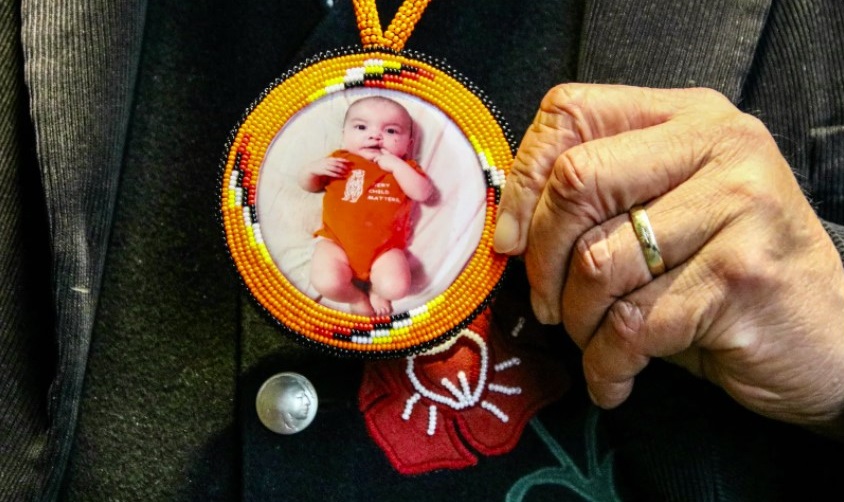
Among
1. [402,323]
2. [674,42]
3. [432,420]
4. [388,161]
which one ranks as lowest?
[432,420]

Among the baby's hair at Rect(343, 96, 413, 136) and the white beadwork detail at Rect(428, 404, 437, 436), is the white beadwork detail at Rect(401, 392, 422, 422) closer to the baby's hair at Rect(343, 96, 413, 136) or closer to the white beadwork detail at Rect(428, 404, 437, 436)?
the white beadwork detail at Rect(428, 404, 437, 436)

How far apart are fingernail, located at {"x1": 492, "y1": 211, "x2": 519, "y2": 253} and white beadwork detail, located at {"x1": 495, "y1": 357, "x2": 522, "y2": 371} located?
14 centimetres

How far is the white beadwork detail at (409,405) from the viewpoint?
770 millimetres

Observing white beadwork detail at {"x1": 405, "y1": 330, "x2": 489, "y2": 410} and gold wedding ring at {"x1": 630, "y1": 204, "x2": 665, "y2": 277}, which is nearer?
Answer: gold wedding ring at {"x1": 630, "y1": 204, "x2": 665, "y2": 277}

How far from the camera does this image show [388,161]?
724mm

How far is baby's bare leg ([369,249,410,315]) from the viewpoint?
719mm

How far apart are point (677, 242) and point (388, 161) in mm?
262

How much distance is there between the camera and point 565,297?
707 mm

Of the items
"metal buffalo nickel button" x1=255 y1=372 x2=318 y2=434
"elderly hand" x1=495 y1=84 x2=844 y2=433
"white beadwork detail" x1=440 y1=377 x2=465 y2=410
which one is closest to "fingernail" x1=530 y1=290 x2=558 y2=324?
"elderly hand" x1=495 y1=84 x2=844 y2=433

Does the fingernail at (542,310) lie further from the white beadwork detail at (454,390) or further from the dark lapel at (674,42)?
the dark lapel at (674,42)

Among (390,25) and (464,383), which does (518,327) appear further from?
(390,25)

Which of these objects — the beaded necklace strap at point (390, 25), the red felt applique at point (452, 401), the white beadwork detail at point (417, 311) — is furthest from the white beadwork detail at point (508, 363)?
the beaded necklace strap at point (390, 25)

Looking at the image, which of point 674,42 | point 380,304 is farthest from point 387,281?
point 674,42

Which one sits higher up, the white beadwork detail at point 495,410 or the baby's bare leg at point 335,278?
the baby's bare leg at point 335,278
